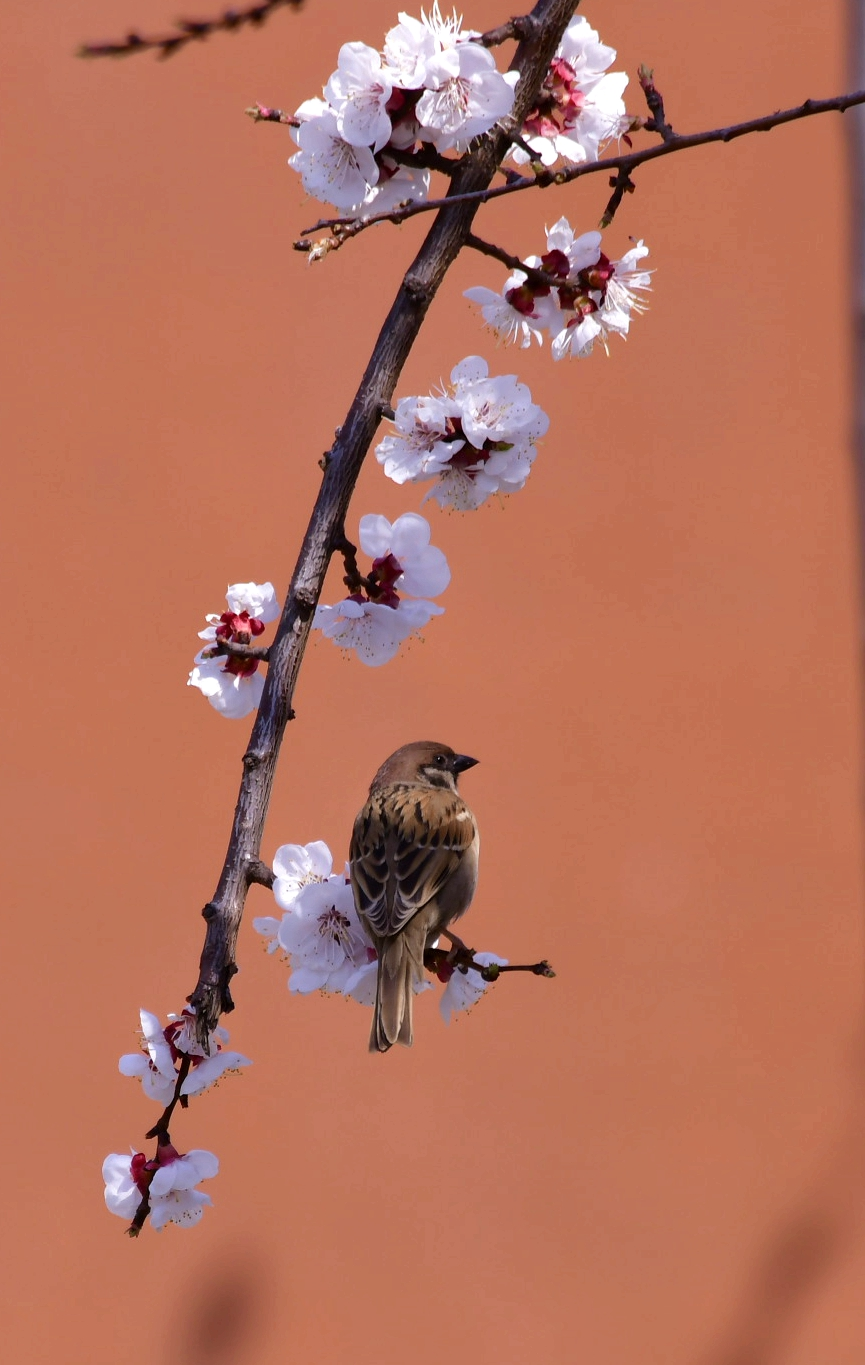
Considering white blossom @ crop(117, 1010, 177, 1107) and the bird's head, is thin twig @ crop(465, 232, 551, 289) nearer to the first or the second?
white blossom @ crop(117, 1010, 177, 1107)

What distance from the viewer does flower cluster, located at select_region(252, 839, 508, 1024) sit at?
1.90 metres

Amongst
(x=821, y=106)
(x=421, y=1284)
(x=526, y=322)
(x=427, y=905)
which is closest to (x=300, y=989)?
(x=427, y=905)

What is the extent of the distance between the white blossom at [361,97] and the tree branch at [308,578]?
5.5 inches

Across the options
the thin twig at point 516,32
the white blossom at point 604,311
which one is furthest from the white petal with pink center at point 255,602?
the thin twig at point 516,32

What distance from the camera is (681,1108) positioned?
15.6 feet

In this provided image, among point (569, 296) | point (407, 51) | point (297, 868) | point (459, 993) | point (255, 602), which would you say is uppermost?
point (407, 51)

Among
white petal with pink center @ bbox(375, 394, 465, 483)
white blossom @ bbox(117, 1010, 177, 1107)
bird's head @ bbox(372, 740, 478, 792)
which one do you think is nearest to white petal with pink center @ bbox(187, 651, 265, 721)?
white petal with pink center @ bbox(375, 394, 465, 483)

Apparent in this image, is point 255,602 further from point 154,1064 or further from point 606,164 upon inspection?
point 606,164

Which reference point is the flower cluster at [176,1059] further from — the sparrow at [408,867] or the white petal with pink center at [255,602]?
the white petal with pink center at [255,602]

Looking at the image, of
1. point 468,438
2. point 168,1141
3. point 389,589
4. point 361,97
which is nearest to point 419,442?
point 468,438

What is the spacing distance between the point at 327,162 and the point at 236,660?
673 millimetres

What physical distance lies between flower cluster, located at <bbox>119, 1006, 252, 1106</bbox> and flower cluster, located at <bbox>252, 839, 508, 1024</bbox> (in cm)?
15

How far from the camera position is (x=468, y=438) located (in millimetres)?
1891

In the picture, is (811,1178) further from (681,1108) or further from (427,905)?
(427,905)
